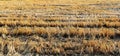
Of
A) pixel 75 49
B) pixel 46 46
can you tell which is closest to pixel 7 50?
pixel 46 46

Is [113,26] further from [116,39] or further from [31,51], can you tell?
[31,51]

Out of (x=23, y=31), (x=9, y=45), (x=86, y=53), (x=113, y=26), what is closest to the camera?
(x=86, y=53)

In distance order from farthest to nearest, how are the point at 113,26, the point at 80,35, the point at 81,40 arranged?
the point at 113,26 < the point at 80,35 < the point at 81,40

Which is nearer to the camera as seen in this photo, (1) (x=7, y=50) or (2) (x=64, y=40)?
(1) (x=7, y=50)

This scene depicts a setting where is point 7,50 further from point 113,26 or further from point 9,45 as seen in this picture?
point 113,26

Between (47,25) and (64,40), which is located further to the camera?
(47,25)

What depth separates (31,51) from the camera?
10.0 m

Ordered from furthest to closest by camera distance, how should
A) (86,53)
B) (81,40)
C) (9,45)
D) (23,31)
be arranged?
(23,31) → (81,40) → (9,45) → (86,53)

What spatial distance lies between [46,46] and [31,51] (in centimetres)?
78

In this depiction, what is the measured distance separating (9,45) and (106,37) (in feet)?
14.2

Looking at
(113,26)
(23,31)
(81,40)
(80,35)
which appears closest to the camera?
(81,40)

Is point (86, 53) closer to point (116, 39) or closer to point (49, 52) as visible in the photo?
point (49, 52)

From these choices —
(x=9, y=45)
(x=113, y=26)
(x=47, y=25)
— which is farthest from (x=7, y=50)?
(x=113, y=26)

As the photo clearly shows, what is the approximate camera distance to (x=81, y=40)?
38.5ft
